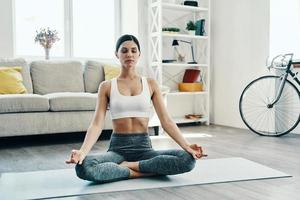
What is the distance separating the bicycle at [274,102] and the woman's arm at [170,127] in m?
2.17

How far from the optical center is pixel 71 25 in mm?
5066

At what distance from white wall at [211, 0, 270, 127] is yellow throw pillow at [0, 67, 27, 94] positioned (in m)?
2.50

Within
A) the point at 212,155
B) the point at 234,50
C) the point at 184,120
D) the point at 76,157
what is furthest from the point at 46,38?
the point at 76,157

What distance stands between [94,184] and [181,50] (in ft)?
11.5

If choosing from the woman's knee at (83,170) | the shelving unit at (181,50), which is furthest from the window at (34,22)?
the woman's knee at (83,170)

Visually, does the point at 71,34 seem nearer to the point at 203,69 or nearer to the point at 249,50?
the point at 203,69

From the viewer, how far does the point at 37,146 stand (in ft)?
11.8

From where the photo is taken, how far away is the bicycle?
4203mm

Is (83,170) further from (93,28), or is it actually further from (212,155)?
(93,28)

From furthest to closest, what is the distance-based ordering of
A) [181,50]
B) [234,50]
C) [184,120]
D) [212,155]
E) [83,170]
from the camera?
[181,50] → [184,120] → [234,50] → [212,155] → [83,170]

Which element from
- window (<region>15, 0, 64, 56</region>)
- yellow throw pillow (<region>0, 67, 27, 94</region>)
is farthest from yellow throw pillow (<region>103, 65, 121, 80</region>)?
yellow throw pillow (<region>0, 67, 27, 94</region>)

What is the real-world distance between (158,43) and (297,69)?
5.30 ft

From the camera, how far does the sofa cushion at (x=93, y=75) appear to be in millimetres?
4582

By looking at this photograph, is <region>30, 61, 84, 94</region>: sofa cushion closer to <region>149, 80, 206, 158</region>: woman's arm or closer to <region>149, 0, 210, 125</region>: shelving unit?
<region>149, 0, 210, 125</region>: shelving unit
